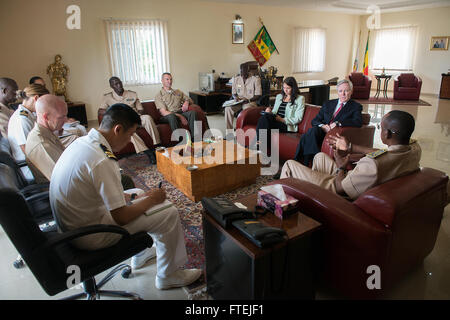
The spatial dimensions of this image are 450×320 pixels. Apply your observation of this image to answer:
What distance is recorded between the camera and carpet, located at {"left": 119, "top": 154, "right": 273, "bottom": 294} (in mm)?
2135

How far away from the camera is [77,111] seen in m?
6.08

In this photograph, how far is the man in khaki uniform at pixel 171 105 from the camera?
4520 millimetres

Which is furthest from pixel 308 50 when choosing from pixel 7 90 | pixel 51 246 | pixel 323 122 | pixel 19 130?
pixel 51 246

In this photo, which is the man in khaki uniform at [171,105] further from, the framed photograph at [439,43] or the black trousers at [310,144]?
the framed photograph at [439,43]

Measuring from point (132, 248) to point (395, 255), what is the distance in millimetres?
1392

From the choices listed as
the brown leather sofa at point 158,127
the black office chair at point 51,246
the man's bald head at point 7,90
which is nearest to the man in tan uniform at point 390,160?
the black office chair at point 51,246

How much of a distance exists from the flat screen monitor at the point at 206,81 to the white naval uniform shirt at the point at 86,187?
592 centimetres

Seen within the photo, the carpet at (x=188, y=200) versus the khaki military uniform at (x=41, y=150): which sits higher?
the khaki military uniform at (x=41, y=150)

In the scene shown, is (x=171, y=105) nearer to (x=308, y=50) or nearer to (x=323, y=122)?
(x=323, y=122)

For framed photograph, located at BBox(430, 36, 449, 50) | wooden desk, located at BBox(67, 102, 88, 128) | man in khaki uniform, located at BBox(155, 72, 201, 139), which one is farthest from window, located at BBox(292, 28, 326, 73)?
wooden desk, located at BBox(67, 102, 88, 128)

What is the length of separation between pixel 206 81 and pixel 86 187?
247 inches

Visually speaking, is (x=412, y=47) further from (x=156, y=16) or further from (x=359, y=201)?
(x=359, y=201)

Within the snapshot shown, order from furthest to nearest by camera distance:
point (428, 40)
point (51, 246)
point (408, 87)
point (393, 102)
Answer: point (428, 40) → point (408, 87) → point (393, 102) → point (51, 246)
